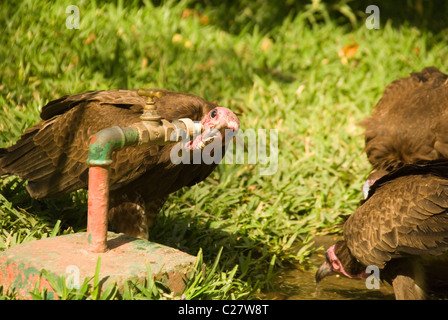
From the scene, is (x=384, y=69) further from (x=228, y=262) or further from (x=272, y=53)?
(x=228, y=262)

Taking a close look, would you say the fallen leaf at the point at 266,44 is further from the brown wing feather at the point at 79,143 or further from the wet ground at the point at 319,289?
the brown wing feather at the point at 79,143

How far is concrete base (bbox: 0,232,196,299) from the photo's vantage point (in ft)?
9.57

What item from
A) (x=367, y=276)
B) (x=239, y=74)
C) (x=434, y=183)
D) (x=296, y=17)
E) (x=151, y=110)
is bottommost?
(x=367, y=276)

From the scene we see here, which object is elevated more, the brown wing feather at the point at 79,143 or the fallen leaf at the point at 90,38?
the fallen leaf at the point at 90,38

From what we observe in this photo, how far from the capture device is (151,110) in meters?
3.19

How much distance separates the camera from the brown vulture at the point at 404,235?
369cm

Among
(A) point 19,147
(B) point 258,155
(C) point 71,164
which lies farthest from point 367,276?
(A) point 19,147

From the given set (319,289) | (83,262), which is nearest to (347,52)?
(319,289)

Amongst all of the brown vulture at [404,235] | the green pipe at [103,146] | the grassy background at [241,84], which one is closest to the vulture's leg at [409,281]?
the brown vulture at [404,235]

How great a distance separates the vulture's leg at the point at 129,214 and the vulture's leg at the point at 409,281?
4.91ft

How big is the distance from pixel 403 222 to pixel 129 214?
1574mm

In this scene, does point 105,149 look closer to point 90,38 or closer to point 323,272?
point 323,272

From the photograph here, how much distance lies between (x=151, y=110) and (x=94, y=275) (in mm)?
823

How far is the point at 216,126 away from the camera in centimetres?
352
